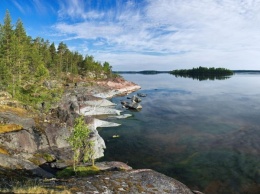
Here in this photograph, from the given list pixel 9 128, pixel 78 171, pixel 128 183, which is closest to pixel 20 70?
pixel 9 128

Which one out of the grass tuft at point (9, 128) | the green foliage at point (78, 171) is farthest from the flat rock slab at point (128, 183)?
the grass tuft at point (9, 128)

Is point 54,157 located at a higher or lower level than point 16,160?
lower

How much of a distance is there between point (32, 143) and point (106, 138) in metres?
18.7

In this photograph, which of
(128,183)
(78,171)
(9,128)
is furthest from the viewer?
(9,128)

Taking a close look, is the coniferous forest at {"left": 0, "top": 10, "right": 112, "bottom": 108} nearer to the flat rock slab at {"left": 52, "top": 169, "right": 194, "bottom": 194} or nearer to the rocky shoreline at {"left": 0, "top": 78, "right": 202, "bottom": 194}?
the rocky shoreline at {"left": 0, "top": 78, "right": 202, "bottom": 194}

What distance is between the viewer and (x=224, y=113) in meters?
76.2

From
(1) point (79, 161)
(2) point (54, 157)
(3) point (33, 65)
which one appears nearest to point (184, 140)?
(1) point (79, 161)

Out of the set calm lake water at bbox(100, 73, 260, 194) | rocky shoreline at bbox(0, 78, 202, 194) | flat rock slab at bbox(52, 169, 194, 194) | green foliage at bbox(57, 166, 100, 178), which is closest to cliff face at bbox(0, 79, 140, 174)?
rocky shoreline at bbox(0, 78, 202, 194)

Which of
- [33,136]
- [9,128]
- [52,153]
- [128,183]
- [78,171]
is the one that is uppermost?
[9,128]

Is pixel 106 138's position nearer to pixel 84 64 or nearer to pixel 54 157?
pixel 54 157

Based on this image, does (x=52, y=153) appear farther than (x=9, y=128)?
Yes

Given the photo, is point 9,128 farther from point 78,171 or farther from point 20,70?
point 20,70

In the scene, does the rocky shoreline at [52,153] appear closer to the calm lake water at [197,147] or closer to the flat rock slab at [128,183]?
the flat rock slab at [128,183]

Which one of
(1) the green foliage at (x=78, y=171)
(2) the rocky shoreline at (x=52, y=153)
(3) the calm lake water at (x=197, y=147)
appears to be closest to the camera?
(2) the rocky shoreline at (x=52, y=153)
